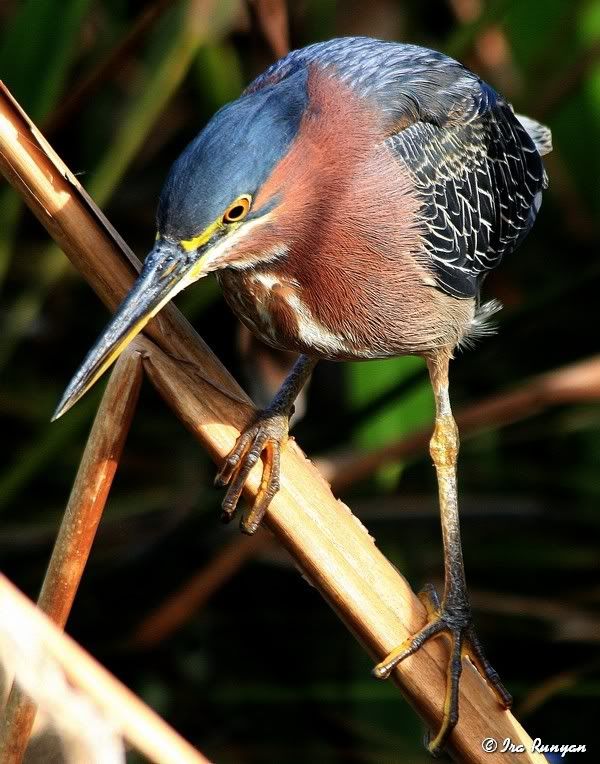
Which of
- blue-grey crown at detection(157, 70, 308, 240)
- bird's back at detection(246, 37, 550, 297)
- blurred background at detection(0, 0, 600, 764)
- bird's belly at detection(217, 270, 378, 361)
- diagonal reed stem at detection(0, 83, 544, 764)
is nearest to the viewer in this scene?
diagonal reed stem at detection(0, 83, 544, 764)

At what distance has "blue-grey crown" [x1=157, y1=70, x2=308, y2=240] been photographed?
6.12ft

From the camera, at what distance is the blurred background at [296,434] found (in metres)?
3.09

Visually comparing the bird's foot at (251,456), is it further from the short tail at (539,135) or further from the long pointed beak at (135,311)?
the short tail at (539,135)

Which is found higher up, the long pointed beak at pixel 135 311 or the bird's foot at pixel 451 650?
the long pointed beak at pixel 135 311

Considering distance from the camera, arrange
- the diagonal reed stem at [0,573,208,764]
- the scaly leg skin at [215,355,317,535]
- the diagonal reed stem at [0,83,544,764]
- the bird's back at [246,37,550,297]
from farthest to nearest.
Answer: the bird's back at [246,37,550,297]
the scaly leg skin at [215,355,317,535]
the diagonal reed stem at [0,83,544,764]
the diagonal reed stem at [0,573,208,764]

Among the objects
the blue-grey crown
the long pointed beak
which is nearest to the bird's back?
the blue-grey crown

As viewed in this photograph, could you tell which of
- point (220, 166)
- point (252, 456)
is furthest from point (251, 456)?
point (220, 166)

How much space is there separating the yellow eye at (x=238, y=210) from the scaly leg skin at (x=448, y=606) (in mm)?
799

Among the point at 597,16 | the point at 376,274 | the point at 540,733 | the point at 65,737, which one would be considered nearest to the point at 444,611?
the point at 376,274

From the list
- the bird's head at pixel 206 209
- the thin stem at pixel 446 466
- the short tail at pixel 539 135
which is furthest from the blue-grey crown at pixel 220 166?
the short tail at pixel 539 135

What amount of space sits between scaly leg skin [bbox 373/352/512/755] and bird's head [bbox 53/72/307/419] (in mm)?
729

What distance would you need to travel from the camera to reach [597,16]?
12.7 ft

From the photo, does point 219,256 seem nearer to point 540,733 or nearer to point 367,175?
point 367,175

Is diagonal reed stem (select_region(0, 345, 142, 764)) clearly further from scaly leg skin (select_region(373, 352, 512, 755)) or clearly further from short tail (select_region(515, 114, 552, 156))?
short tail (select_region(515, 114, 552, 156))
